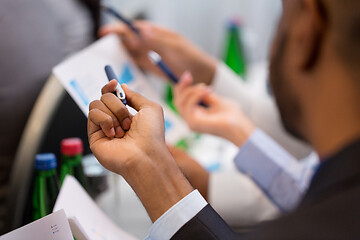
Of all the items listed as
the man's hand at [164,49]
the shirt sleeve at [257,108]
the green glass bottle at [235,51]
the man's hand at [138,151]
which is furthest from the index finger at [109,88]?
the green glass bottle at [235,51]

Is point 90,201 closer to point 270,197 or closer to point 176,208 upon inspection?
point 176,208

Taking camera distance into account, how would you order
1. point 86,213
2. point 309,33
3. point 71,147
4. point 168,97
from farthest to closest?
point 168,97 < point 71,147 < point 86,213 < point 309,33

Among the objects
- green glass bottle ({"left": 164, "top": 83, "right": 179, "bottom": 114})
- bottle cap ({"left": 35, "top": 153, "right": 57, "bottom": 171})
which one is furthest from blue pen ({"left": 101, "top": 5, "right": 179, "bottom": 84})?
bottle cap ({"left": 35, "top": 153, "right": 57, "bottom": 171})

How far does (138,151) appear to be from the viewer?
0.54 meters

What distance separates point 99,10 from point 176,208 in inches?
27.4

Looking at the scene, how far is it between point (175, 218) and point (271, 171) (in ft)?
1.62

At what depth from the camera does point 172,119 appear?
3.20ft

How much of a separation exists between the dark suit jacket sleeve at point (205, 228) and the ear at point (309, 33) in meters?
0.19

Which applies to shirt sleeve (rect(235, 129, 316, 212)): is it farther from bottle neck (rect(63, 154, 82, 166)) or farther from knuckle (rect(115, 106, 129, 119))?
knuckle (rect(115, 106, 129, 119))

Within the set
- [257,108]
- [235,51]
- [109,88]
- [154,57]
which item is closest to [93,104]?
[109,88]

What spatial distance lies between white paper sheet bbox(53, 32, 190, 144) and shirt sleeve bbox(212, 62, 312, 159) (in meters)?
0.35

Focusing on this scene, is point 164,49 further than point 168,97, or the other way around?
point 168,97

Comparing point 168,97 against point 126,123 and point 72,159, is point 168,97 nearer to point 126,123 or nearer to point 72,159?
point 72,159

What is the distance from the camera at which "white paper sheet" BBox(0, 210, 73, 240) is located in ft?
1.64
